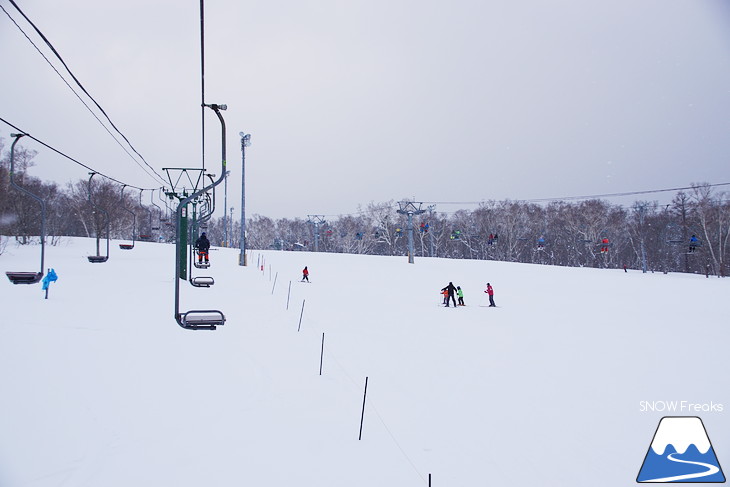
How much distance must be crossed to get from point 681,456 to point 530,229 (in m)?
86.4

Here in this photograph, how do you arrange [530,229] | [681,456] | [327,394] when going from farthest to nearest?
1. [530,229]
2. [327,394]
3. [681,456]

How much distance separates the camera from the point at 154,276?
24.5m

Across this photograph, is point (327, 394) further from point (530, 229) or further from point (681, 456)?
point (530, 229)

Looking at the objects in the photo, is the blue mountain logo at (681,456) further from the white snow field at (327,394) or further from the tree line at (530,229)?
the tree line at (530,229)

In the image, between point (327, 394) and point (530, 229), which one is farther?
point (530, 229)

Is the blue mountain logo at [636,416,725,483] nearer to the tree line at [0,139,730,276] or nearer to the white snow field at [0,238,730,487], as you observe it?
the white snow field at [0,238,730,487]

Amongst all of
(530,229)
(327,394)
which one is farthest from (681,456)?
(530,229)

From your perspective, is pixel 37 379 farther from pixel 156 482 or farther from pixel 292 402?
pixel 292 402

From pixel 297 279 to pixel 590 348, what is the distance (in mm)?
22954

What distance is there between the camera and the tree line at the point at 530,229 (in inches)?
2172

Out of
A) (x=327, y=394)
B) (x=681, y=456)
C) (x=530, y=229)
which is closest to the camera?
(x=681, y=456)

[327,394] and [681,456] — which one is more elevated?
[327,394]

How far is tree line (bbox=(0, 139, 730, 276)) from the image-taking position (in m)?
55.2

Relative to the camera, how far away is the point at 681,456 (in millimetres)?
6785
